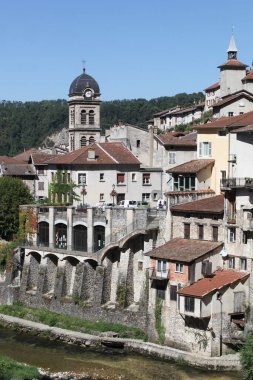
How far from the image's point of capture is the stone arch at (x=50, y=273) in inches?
2566

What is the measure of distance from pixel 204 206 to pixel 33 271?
20.7 meters

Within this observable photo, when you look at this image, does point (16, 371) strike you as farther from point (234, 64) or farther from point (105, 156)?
point (234, 64)

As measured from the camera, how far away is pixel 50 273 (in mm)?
65625

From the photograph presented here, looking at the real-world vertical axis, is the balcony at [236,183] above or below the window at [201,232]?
above

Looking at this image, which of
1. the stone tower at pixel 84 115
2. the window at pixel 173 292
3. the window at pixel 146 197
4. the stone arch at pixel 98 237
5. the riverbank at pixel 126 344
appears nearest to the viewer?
the riverbank at pixel 126 344

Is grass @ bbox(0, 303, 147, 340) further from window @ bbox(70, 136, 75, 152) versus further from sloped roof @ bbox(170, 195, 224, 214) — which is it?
window @ bbox(70, 136, 75, 152)

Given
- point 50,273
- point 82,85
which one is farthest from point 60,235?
point 82,85

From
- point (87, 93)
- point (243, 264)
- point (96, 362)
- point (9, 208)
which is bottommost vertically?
point (96, 362)

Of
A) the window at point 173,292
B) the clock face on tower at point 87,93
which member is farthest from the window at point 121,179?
the window at point 173,292

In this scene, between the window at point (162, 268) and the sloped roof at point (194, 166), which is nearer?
the window at point (162, 268)

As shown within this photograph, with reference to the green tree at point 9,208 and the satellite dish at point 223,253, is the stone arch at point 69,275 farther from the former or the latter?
the satellite dish at point 223,253

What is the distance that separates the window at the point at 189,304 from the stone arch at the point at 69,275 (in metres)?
16.1

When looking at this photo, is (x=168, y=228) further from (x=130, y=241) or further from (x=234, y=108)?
(x=234, y=108)

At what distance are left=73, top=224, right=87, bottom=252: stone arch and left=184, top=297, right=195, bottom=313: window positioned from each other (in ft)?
53.5
